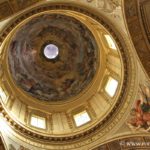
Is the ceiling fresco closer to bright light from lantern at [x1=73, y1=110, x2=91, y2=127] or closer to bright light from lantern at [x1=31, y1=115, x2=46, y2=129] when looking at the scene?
bright light from lantern at [x1=73, y1=110, x2=91, y2=127]

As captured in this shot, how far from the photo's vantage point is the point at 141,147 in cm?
1295

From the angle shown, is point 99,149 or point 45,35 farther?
point 45,35

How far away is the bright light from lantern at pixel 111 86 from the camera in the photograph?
14.6 m

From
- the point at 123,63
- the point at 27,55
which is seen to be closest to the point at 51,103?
the point at 27,55

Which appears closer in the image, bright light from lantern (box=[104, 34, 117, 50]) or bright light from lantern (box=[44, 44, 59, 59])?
bright light from lantern (box=[104, 34, 117, 50])

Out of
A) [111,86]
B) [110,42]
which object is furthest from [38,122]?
[110,42]

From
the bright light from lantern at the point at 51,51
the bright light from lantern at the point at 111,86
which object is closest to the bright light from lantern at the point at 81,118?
the bright light from lantern at the point at 111,86

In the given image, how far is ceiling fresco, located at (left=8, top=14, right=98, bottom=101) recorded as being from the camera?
696 inches

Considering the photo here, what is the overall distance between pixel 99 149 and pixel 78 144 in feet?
2.93

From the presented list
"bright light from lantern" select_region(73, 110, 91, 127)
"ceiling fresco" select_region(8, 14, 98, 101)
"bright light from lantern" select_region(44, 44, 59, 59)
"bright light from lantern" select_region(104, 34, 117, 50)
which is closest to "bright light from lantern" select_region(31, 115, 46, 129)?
"bright light from lantern" select_region(73, 110, 91, 127)

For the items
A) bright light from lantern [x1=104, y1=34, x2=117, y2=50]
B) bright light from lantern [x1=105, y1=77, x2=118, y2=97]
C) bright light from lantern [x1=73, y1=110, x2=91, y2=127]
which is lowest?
bright light from lantern [x1=73, y1=110, x2=91, y2=127]

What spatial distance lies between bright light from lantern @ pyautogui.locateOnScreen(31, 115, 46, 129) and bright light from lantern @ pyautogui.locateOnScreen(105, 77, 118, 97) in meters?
3.27

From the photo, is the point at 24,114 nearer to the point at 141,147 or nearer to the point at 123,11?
the point at 141,147

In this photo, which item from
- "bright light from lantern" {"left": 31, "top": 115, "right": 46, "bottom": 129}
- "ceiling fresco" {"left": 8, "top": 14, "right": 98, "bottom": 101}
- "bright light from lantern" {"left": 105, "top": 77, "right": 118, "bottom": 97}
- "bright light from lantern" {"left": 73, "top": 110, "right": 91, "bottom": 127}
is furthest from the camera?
"ceiling fresco" {"left": 8, "top": 14, "right": 98, "bottom": 101}
